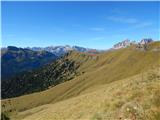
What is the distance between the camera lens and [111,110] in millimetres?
23359

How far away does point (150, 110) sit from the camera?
2077 centimetres

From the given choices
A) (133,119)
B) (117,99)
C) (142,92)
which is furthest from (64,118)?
(133,119)

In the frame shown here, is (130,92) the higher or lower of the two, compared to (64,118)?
higher

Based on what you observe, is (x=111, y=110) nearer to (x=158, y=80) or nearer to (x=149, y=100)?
(x=149, y=100)

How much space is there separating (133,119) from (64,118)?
40.0 ft

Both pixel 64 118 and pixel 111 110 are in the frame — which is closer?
pixel 111 110

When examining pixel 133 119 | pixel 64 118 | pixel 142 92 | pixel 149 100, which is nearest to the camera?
pixel 133 119

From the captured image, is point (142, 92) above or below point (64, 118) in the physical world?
above

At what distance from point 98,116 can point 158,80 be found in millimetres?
7984

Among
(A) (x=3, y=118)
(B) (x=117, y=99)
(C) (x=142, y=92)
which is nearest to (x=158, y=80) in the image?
(C) (x=142, y=92)

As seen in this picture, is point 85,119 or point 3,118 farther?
point 3,118

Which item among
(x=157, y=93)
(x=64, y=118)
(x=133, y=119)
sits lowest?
(x=64, y=118)

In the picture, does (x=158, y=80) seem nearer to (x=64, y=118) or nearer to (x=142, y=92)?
(x=142, y=92)

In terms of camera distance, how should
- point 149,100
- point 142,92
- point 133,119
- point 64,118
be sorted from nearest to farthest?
point 133,119 → point 149,100 → point 142,92 → point 64,118
